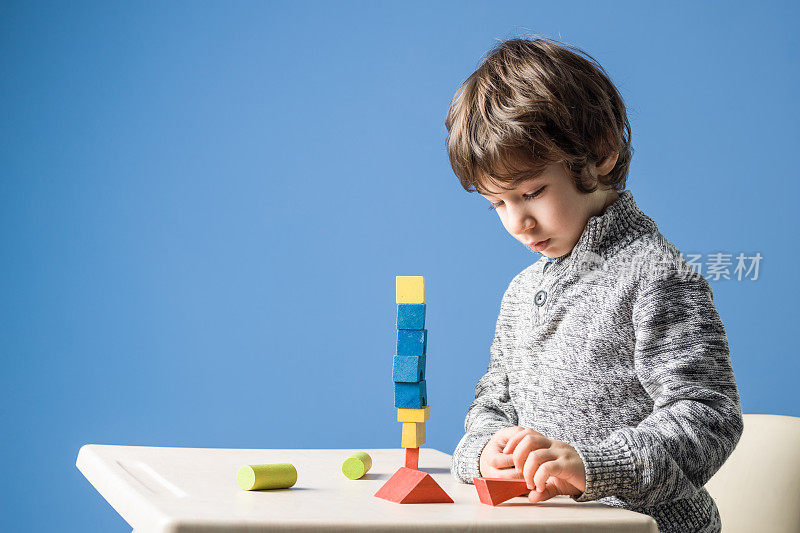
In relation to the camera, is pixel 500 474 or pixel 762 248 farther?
pixel 762 248

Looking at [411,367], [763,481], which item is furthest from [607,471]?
[763,481]

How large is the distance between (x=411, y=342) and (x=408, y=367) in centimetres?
3

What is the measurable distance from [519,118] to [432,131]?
1057 millimetres

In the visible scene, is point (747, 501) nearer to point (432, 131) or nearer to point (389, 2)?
point (432, 131)

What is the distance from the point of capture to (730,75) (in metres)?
1.62

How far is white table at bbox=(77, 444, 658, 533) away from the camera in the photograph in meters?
0.52

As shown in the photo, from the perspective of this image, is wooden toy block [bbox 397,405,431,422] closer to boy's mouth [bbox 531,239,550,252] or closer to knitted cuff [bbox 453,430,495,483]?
knitted cuff [bbox 453,430,495,483]

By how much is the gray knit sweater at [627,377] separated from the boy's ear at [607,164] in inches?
1.3

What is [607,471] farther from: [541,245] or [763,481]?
[763,481]

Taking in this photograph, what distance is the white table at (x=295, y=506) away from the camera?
20.6 inches

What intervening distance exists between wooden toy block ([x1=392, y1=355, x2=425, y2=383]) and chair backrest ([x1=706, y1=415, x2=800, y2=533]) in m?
0.52

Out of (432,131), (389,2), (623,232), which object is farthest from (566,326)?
(389,2)

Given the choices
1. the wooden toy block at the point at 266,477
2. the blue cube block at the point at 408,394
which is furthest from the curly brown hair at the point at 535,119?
the wooden toy block at the point at 266,477

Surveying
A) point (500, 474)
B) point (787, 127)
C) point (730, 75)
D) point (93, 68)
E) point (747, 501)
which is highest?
point (93, 68)
